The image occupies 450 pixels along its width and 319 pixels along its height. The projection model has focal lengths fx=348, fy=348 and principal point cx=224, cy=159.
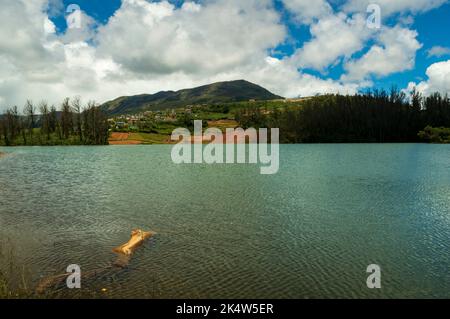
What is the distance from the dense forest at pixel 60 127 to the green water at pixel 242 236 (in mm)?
146413

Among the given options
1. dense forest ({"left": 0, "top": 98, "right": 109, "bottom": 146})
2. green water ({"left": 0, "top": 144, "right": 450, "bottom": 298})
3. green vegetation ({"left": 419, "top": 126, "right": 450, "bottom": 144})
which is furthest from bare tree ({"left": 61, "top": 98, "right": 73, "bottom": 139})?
green vegetation ({"left": 419, "top": 126, "right": 450, "bottom": 144})

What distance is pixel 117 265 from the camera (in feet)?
56.3

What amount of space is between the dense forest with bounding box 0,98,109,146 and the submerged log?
171503 millimetres

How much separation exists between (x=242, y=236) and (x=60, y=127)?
197 m

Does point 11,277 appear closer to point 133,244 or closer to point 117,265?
point 117,265

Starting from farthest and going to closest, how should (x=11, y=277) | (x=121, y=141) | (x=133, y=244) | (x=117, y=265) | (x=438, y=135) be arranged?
(x=121, y=141)
(x=438, y=135)
(x=133, y=244)
(x=117, y=265)
(x=11, y=277)

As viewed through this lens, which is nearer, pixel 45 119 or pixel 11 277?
pixel 11 277

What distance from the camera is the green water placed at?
15.3 m

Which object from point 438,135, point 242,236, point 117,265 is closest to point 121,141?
point 438,135

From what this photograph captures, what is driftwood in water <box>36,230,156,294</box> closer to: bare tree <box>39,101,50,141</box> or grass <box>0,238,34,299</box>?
grass <box>0,238,34,299</box>

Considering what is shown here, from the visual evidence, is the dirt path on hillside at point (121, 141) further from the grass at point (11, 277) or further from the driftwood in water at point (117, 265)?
the grass at point (11, 277)

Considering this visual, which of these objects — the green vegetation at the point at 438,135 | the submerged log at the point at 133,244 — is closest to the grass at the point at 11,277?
the submerged log at the point at 133,244

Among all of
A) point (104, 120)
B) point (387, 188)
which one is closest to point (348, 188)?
point (387, 188)
